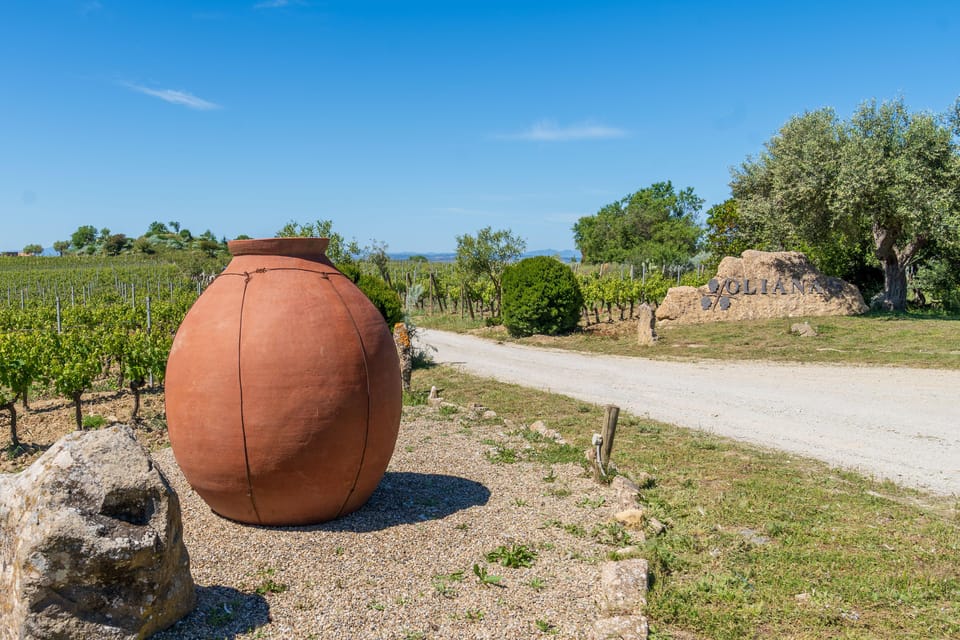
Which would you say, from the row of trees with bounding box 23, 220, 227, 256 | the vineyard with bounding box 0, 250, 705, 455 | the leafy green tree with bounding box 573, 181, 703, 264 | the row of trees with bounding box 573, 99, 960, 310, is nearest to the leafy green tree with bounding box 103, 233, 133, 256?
the row of trees with bounding box 23, 220, 227, 256

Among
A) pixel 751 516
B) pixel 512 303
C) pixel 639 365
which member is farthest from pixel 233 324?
pixel 512 303

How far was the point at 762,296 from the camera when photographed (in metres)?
22.6

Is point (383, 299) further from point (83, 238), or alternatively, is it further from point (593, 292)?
point (83, 238)

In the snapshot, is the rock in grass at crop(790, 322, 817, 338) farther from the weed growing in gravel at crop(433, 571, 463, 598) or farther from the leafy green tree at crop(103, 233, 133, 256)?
Result: the leafy green tree at crop(103, 233, 133, 256)

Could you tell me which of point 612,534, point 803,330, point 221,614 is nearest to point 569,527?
point 612,534

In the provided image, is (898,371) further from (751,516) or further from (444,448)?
(444,448)

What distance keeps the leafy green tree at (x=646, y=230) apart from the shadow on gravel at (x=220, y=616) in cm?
4003

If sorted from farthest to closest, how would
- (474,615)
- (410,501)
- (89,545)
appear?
(410,501)
(474,615)
(89,545)

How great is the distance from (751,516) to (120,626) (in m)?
5.35

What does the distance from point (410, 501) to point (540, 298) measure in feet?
46.9

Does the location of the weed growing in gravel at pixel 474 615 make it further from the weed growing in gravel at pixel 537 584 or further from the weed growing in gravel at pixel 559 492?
the weed growing in gravel at pixel 559 492

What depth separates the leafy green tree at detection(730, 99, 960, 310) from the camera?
63.7 ft

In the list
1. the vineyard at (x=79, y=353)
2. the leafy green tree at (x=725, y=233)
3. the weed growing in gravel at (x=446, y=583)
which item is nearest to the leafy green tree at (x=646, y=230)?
the leafy green tree at (x=725, y=233)

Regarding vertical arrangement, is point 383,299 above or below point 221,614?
above
